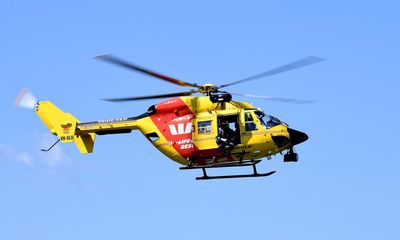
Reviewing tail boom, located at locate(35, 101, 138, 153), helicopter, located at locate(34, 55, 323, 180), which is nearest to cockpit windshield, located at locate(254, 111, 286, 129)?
helicopter, located at locate(34, 55, 323, 180)

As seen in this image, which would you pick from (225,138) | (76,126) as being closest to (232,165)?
(225,138)

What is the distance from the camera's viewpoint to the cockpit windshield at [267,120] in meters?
26.9

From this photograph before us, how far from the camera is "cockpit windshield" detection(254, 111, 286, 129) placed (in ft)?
88.3

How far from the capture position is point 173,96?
2673 centimetres

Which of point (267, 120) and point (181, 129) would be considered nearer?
point (267, 120)

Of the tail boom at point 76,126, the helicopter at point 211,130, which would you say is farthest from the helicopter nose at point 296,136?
the tail boom at point 76,126

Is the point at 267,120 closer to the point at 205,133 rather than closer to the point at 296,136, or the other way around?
the point at 296,136

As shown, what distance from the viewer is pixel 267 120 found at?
2703 cm

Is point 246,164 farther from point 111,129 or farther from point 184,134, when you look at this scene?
point 111,129

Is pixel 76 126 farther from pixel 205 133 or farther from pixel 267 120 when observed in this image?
A: pixel 267 120

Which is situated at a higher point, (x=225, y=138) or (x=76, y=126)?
(x=76, y=126)

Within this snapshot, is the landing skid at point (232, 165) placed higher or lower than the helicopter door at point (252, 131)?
lower

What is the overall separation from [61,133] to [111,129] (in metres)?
1.99

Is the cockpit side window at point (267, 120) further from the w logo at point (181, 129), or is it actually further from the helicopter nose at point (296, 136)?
the w logo at point (181, 129)
